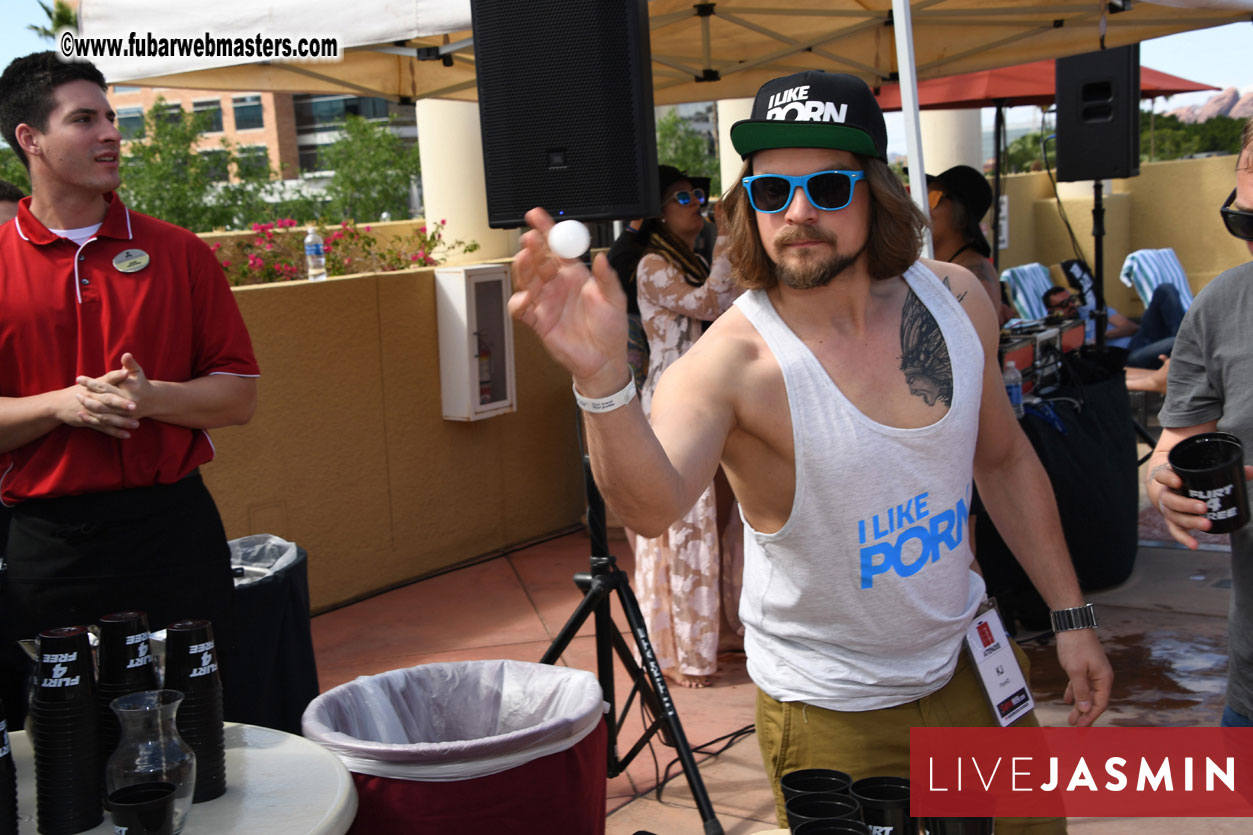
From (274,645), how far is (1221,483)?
2724mm

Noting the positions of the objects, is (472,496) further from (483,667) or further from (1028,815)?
(1028,815)

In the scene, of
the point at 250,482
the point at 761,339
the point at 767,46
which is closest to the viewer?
the point at 761,339

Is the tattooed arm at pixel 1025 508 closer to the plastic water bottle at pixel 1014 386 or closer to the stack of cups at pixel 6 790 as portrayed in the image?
the stack of cups at pixel 6 790

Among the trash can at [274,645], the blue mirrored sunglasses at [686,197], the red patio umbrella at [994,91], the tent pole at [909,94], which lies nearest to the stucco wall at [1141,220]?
the red patio umbrella at [994,91]

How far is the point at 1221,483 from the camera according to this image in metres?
2.08

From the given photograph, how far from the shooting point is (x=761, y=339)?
2.12m

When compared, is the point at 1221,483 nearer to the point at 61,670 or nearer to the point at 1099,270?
the point at 61,670

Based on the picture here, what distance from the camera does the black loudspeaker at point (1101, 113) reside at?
27.1ft

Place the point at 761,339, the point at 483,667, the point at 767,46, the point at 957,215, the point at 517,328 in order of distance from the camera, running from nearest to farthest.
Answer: the point at 761,339
the point at 483,667
the point at 957,215
the point at 767,46
the point at 517,328

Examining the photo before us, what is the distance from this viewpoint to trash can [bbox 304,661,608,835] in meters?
2.43

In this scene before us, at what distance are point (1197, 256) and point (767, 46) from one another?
13.5 m

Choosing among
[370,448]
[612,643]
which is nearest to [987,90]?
[370,448]

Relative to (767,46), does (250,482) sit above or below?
below

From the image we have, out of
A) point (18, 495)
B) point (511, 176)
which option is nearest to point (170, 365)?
point (18, 495)
